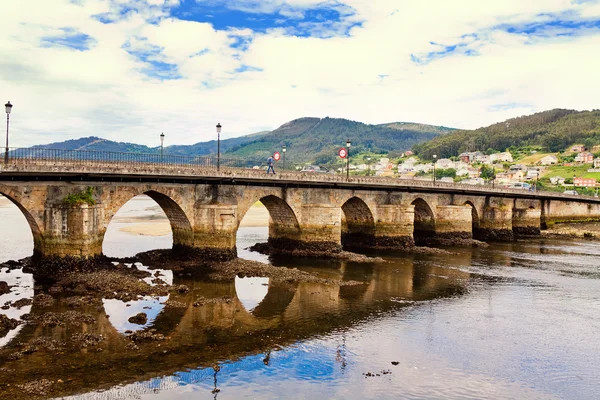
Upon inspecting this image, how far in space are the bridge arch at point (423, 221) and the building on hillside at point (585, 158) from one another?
113 m

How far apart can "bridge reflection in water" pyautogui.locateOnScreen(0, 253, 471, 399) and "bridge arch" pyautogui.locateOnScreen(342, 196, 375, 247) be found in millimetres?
15212

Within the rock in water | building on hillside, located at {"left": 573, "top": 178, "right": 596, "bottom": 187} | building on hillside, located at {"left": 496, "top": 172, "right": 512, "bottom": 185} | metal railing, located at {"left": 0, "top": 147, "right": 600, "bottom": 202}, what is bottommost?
the rock in water

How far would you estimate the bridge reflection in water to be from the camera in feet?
54.5

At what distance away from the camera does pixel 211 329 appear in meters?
21.9

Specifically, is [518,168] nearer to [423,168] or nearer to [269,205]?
[423,168]

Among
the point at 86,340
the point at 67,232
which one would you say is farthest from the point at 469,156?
the point at 86,340

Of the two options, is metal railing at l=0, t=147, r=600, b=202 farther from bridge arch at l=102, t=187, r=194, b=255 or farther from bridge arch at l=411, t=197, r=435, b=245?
bridge arch at l=411, t=197, r=435, b=245

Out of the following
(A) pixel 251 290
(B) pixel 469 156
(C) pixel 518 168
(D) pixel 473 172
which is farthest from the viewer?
(B) pixel 469 156

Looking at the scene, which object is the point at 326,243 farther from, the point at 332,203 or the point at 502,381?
the point at 502,381

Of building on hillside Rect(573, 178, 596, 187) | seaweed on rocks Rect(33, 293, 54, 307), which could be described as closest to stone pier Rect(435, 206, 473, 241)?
seaweed on rocks Rect(33, 293, 54, 307)

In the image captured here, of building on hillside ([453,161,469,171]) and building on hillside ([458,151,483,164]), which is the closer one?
building on hillside ([453,161,469,171])

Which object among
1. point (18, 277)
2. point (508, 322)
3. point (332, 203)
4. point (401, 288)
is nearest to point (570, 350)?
point (508, 322)

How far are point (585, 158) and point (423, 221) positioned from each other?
377ft

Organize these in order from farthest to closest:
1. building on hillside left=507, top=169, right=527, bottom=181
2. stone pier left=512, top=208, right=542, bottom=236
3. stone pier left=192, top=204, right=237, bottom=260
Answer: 1. building on hillside left=507, top=169, right=527, bottom=181
2. stone pier left=512, top=208, right=542, bottom=236
3. stone pier left=192, top=204, right=237, bottom=260
